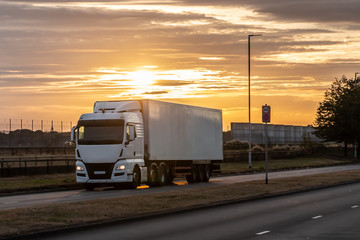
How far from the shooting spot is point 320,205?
68.3ft

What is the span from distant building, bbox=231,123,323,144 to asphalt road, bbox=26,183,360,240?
73664mm

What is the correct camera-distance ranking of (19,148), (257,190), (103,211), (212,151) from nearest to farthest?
1. (103,211)
2. (257,190)
3. (212,151)
4. (19,148)

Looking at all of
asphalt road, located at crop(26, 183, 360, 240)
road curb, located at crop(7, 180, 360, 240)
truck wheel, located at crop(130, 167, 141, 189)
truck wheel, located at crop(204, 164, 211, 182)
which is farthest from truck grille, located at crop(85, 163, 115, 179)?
asphalt road, located at crop(26, 183, 360, 240)

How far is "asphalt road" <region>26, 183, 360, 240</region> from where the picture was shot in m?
13.7

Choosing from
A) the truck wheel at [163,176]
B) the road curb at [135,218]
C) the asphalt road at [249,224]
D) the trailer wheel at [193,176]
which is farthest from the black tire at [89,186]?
the asphalt road at [249,224]

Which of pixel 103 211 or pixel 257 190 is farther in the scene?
pixel 257 190

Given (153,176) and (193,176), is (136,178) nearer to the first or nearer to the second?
(153,176)

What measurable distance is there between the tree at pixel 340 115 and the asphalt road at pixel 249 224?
64922 millimetres

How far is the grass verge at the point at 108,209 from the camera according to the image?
48.8 feet

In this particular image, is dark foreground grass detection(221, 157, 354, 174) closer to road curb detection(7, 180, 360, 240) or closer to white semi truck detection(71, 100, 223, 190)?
white semi truck detection(71, 100, 223, 190)

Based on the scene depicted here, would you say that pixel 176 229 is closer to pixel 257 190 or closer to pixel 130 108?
pixel 257 190

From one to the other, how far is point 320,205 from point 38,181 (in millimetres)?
17528

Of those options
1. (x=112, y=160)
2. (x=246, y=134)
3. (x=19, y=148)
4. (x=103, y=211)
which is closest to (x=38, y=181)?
(x=112, y=160)

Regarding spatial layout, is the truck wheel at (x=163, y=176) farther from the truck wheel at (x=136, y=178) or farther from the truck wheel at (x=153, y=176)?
the truck wheel at (x=136, y=178)
